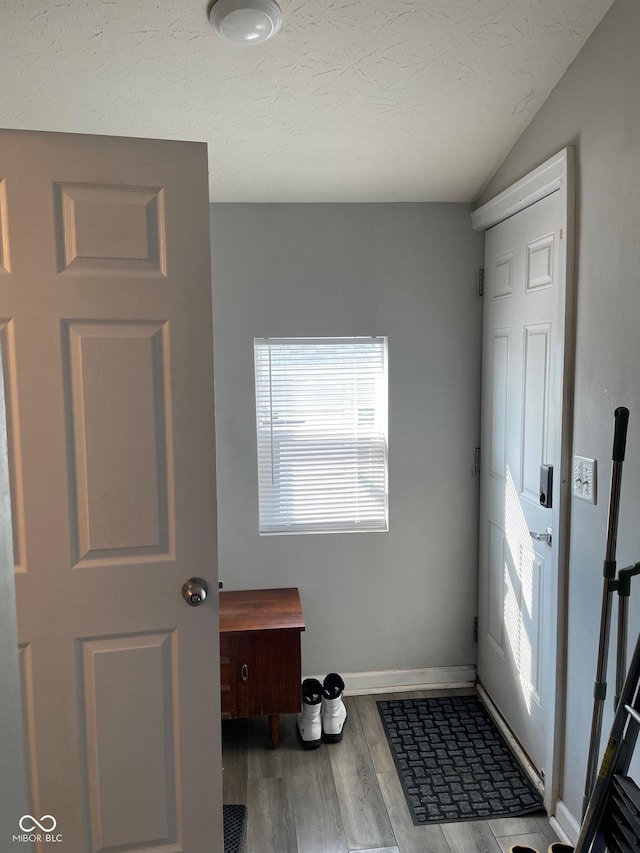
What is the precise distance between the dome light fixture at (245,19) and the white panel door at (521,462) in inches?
41.1

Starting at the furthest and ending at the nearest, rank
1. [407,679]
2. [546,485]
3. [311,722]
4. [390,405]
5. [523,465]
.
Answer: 1. [407,679]
2. [390,405]
3. [311,722]
4. [523,465]
5. [546,485]

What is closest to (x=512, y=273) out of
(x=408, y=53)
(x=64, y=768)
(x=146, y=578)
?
(x=408, y=53)

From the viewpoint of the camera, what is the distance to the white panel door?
2.16 meters

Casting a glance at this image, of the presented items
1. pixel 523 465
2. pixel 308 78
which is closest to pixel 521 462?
pixel 523 465

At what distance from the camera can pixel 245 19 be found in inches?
63.7

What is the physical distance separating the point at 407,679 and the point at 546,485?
1.33 meters

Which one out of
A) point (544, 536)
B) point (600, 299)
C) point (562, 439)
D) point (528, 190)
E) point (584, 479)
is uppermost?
point (528, 190)

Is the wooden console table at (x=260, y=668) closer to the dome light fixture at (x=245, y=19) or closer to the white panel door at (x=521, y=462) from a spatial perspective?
the white panel door at (x=521, y=462)

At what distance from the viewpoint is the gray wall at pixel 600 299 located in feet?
5.49

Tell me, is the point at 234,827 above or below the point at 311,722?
below

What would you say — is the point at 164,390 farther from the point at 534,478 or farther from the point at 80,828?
the point at 534,478

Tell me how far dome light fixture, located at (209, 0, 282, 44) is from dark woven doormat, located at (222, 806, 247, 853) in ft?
7.82

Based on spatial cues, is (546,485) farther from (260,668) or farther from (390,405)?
(260,668)

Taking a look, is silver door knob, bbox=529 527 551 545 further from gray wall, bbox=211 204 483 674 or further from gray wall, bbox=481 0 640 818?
gray wall, bbox=211 204 483 674
